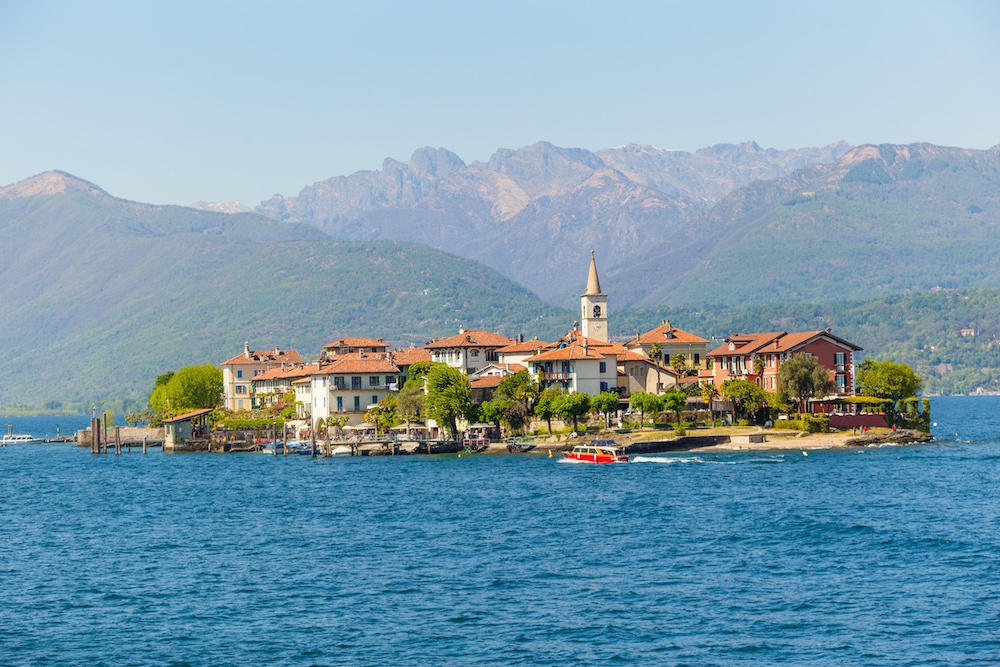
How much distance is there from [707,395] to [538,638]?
3467 inches

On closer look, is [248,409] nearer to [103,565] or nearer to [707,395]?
[707,395]

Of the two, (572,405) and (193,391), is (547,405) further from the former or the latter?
(193,391)

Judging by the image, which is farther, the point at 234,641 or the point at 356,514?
the point at 356,514

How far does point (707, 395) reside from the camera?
5049 inches

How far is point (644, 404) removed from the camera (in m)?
122

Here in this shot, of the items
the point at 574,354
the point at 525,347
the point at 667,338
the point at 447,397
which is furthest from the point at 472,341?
the point at 447,397

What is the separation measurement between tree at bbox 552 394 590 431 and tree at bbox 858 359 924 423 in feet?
84.1

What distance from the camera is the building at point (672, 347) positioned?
146125mm

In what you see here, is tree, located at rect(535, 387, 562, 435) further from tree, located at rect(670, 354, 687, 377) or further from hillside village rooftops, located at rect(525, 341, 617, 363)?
tree, located at rect(670, 354, 687, 377)

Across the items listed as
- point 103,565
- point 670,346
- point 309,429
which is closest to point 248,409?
point 309,429

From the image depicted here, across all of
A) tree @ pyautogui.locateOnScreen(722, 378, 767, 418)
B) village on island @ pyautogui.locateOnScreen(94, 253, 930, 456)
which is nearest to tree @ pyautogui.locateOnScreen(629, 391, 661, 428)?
village on island @ pyautogui.locateOnScreen(94, 253, 930, 456)

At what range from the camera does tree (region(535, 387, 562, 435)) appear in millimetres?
122500

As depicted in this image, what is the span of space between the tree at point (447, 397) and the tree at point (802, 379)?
93.8ft

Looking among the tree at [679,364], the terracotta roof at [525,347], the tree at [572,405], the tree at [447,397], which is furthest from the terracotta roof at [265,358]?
the tree at [572,405]
